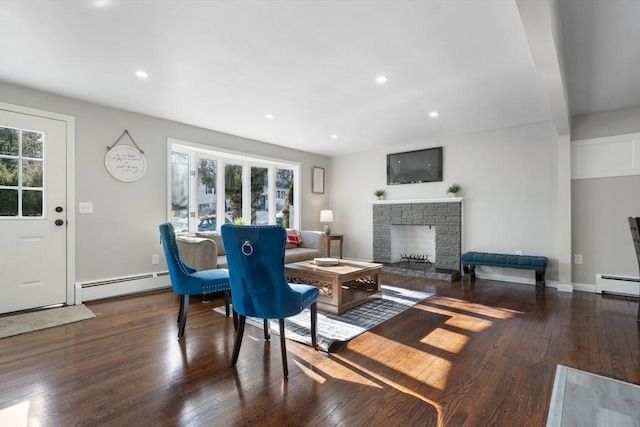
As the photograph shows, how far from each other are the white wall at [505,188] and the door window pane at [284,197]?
204 centimetres

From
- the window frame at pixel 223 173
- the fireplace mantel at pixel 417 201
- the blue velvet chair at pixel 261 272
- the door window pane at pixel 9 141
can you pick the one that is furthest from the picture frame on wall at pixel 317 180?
the blue velvet chair at pixel 261 272

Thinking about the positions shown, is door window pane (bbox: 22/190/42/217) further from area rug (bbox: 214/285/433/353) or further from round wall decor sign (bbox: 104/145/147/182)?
area rug (bbox: 214/285/433/353)

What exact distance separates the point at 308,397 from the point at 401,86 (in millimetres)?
2913

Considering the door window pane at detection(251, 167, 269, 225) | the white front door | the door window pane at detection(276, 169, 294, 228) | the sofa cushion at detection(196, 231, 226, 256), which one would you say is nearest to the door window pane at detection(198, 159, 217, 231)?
the sofa cushion at detection(196, 231, 226, 256)

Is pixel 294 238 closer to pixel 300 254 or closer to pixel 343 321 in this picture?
pixel 300 254

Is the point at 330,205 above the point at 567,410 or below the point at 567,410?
above

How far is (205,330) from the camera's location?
8.84 ft

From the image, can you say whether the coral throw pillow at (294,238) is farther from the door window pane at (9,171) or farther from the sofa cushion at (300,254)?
the door window pane at (9,171)

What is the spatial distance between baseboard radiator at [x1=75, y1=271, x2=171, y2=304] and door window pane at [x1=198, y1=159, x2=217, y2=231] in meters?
1.02

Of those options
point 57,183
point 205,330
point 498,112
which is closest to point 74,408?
point 205,330

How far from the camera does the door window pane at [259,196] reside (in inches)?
225

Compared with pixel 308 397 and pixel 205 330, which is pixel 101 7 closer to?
pixel 205 330

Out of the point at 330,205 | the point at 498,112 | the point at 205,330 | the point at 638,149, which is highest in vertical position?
the point at 498,112

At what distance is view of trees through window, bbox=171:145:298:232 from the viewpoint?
15.3ft
